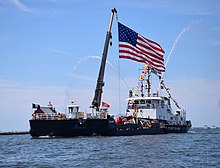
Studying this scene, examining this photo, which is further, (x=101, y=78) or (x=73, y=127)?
(x=101, y=78)

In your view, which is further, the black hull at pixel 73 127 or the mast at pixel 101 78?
the mast at pixel 101 78

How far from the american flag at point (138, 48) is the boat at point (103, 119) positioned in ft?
7.89

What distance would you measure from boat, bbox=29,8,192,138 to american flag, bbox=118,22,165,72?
2.40 m

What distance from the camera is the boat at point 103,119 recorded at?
7081 centimetres

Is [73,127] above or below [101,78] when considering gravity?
below

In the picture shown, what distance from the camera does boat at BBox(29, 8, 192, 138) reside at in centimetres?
7081

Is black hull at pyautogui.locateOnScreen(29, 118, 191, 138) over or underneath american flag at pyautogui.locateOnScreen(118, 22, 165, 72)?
underneath

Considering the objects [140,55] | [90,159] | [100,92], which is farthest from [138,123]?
[90,159]

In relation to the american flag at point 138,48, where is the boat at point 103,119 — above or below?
below

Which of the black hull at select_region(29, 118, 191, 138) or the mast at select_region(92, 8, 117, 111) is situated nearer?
the black hull at select_region(29, 118, 191, 138)

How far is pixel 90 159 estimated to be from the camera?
39.8 m

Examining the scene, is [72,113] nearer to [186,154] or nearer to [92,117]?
[92,117]

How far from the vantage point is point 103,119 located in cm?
7075

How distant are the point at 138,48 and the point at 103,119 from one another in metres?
12.7
